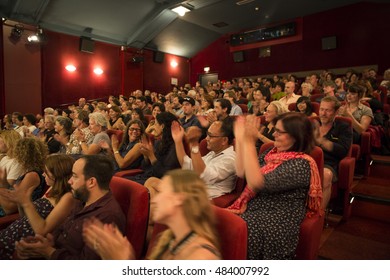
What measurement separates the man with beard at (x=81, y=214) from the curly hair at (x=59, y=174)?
138 mm

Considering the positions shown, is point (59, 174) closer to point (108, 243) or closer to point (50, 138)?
point (108, 243)

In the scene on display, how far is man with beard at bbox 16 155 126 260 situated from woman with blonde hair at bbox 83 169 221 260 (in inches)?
7.9

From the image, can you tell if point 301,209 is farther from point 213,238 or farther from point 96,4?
point 96,4

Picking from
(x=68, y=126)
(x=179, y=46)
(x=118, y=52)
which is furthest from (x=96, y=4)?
(x=68, y=126)

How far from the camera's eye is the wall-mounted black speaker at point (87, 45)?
7212 mm

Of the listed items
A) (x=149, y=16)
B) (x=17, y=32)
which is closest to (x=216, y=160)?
(x=17, y=32)

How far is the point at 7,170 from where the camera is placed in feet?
6.57

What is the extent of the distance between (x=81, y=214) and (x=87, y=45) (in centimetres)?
694

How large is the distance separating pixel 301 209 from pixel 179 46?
8.51 m

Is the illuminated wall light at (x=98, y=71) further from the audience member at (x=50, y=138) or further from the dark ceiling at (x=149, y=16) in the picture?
the audience member at (x=50, y=138)

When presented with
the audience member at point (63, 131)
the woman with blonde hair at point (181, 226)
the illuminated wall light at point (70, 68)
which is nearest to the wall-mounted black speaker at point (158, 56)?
the illuminated wall light at point (70, 68)

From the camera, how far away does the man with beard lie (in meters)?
1.19

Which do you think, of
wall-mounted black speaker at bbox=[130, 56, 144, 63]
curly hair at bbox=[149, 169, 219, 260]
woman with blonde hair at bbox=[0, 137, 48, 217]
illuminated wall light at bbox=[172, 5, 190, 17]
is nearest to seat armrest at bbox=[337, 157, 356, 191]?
curly hair at bbox=[149, 169, 219, 260]

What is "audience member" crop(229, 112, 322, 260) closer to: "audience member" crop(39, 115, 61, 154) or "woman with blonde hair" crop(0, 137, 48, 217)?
"woman with blonde hair" crop(0, 137, 48, 217)
